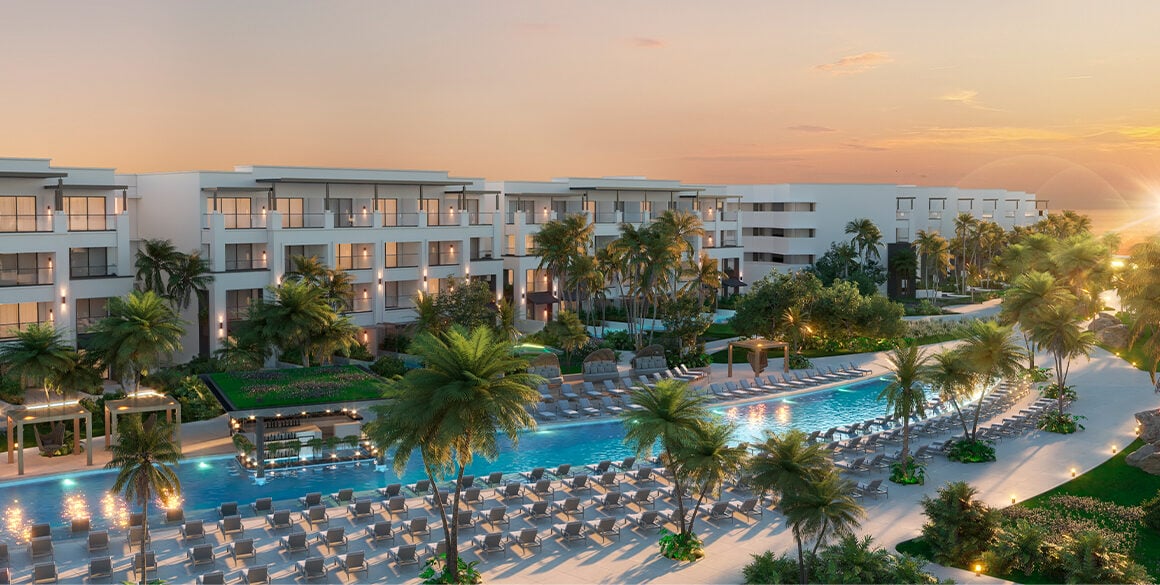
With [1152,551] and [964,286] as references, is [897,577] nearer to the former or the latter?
[1152,551]

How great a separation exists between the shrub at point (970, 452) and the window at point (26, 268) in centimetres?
3331

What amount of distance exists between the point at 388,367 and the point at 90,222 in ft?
47.3

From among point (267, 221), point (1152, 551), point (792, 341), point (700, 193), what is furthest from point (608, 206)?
point (1152, 551)

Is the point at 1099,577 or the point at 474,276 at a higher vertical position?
the point at 474,276

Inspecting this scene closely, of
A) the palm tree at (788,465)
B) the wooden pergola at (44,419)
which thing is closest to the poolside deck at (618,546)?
the wooden pergola at (44,419)

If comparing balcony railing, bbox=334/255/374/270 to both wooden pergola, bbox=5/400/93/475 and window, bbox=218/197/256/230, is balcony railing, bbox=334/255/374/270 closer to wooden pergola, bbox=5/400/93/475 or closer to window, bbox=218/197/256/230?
window, bbox=218/197/256/230

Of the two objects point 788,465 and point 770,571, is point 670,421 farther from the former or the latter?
point 770,571

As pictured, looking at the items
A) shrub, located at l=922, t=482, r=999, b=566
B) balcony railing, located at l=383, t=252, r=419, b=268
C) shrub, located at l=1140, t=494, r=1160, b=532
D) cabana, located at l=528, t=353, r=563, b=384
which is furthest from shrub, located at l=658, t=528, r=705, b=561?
balcony railing, located at l=383, t=252, r=419, b=268

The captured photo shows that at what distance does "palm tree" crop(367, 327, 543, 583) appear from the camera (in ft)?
58.9

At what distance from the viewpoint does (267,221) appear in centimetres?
4328

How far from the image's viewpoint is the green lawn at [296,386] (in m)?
32.2

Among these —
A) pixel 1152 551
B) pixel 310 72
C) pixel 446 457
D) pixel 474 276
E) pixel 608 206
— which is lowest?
pixel 1152 551

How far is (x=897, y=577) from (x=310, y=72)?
40118 mm

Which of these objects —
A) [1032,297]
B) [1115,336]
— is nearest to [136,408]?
[1032,297]
